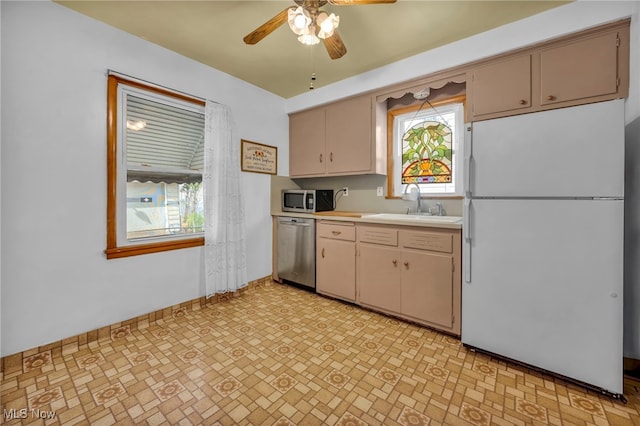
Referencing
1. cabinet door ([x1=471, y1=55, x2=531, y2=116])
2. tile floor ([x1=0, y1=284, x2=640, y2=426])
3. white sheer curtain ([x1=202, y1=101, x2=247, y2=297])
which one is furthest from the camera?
white sheer curtain ([x1=202, y1=101, x2=247, y2=297])

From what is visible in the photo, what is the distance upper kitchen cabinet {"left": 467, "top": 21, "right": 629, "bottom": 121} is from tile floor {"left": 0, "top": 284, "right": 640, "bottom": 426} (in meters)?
1.86

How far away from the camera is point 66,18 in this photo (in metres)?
1.90

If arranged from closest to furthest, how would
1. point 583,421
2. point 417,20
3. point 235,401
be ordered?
→ point 583,421
point 235,401
point 417,20

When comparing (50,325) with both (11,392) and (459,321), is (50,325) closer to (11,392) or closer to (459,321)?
(11,392)

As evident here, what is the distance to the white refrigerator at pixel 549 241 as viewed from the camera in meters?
1.50

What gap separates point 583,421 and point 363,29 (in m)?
2.83

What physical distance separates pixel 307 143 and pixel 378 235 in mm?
1672

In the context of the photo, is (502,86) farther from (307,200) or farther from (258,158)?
(258,158)

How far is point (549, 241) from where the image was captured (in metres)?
1.66

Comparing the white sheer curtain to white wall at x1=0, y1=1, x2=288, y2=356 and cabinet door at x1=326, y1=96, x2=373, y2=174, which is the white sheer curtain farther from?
cabinet door at x1=326, y1=96, x2=373, y2=174

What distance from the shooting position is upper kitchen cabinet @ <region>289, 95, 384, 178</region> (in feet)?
9.68

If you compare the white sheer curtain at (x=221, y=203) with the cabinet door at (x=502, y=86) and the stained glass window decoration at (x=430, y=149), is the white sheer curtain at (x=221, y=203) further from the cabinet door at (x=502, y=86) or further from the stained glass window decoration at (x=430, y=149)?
the cabinet door at (x=502, y=86)

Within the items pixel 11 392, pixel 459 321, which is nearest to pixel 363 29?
pixel 459 321

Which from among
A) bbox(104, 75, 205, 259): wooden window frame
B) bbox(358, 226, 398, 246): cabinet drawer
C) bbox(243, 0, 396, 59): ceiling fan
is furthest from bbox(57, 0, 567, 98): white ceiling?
bbox(358, 226, 398, 246): cabinet drawer
